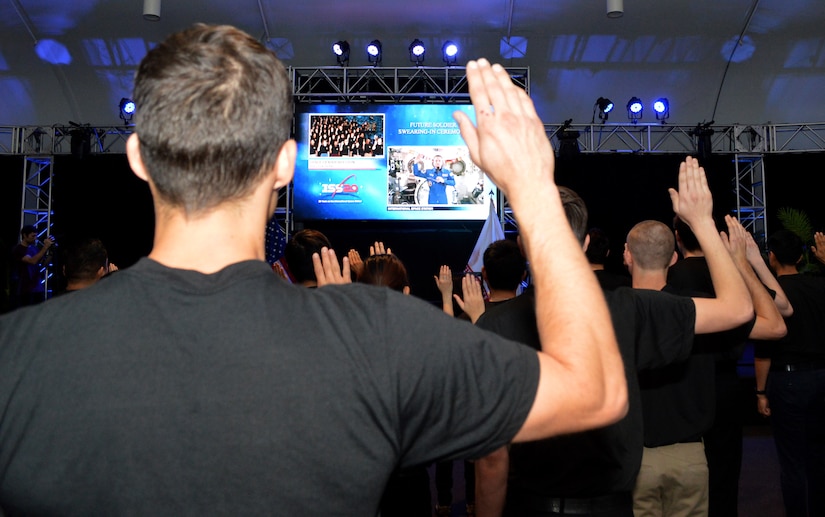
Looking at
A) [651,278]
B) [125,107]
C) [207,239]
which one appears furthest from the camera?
[125,107]

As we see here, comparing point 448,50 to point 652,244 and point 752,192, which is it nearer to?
point 752,192

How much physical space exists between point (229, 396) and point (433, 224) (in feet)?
26.6

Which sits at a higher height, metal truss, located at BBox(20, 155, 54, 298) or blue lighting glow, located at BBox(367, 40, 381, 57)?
blue lighting glow, located at BBox(367, 40, 381, 57)

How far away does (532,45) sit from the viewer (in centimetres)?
962

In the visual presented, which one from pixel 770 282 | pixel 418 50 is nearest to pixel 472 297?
pixel 770 282

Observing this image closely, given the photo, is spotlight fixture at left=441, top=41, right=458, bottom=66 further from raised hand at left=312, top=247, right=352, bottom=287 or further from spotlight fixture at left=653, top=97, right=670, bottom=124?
raised hand at left=312, top=247, right=352, bottom=287

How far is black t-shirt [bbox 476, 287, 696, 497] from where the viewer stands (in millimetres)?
2066

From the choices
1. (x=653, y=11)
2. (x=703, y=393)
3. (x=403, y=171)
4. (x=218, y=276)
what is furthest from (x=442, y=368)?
(x=653, y=11)

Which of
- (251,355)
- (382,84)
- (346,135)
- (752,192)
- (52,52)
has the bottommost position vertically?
(251,355)

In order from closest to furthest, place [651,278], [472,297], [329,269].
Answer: [329,269] < [651,278] < [472,297]

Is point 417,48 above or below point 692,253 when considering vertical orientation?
above

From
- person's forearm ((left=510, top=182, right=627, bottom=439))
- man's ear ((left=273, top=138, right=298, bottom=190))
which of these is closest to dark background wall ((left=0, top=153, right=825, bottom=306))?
man's ear ((left=273, top=138, right=298, bottom=190))

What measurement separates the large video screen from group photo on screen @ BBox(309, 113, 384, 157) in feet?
0.04

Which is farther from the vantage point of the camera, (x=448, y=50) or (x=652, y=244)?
(x=448, y=50)
